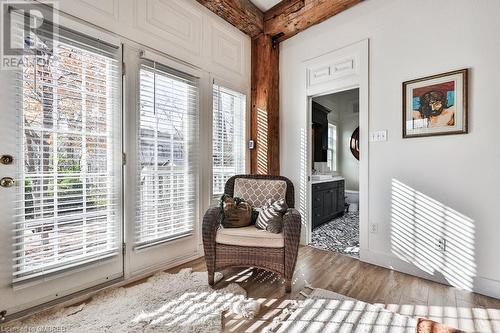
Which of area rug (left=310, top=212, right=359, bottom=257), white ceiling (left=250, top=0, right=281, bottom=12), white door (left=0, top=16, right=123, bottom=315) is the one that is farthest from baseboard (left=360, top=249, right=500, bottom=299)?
white ceiling (left=250, top=0, right=281, bottom=12)

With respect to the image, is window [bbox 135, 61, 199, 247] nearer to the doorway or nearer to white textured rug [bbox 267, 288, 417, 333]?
white textured rug [bbox 267, 288, 417, 333]

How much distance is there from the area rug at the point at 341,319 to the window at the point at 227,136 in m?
1.71

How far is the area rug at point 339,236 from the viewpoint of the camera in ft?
10.2

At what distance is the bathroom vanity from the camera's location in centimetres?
390

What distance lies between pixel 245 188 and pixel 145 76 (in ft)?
5.14

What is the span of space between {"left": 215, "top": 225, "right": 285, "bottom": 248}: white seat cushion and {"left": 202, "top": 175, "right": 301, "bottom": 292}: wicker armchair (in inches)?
0.8

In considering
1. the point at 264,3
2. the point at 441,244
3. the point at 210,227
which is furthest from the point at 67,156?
the point at 441,244

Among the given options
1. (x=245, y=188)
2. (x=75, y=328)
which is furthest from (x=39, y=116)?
(x=245, y=188)

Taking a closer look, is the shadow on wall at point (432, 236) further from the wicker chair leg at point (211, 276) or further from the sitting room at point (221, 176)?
the wicker chair leg at point (211, 276)

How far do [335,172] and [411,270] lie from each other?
349 centimetres

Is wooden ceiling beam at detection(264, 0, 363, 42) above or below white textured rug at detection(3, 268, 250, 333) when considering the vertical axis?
above

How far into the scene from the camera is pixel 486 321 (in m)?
1.66

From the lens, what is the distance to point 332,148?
5703mm

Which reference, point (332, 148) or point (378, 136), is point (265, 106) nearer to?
point (378, 136)
